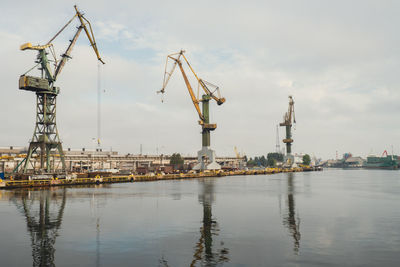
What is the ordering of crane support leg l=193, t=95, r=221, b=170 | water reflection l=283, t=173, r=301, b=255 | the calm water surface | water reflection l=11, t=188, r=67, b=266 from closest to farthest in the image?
the calm water surface
water reflection l=11, t=188, r=67, b=266
water reflection l=283, t=173, r=301, b=255
crane support leg l=193, t=95, r=221, b=170

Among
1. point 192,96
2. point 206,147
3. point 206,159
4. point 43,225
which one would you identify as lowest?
point 43,225

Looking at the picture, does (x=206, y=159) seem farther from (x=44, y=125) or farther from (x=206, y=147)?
(x=44, y=125)

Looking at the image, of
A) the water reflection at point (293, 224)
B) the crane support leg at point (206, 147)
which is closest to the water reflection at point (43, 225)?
the water reflection at point (293, 224)

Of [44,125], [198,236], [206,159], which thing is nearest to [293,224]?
[198,236]

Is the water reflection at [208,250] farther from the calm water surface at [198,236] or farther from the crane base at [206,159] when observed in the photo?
the crane base at [206,159]

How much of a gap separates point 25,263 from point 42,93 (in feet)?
233

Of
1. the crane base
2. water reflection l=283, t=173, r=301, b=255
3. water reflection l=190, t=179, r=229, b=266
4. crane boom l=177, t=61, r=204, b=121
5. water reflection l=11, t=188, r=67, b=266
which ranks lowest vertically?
water reflection l=283, t=173, r=301, b=255

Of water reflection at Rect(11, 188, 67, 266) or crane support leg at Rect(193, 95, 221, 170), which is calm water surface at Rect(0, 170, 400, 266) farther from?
crane support leg at Rect(193, 95, 221, 170)

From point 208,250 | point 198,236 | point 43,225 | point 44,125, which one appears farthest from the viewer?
point 44,125

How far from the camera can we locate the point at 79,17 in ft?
290

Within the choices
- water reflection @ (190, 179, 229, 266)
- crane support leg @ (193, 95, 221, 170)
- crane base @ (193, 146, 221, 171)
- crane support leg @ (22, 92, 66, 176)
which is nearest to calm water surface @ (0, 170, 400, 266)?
water reflection @ (190, 179, 229, 266)

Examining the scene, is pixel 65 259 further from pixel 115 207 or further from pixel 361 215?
pixel 361 215

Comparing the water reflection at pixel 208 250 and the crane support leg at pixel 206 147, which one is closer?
the water reflection at pixel 208 250

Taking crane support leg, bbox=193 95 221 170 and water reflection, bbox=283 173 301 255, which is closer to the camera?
water reflection, bbox=283 173 301 255
